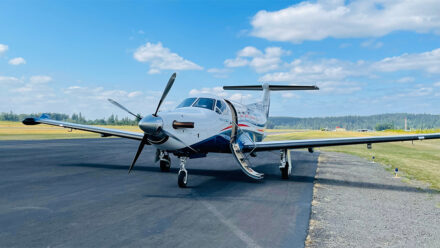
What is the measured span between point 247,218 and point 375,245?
292 centimetres

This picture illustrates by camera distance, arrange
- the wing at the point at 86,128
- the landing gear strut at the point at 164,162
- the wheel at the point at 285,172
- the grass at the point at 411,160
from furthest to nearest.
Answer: the wing at the point at 86,128 → the grass at the point at 411,160 → the landing gear strut at the point at 164,162 → the wheel at the point at 285,172

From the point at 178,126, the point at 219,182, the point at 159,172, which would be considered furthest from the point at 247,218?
the point at 159,172

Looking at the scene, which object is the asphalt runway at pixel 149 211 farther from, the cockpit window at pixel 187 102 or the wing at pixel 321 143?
the cockpit window at pixel 187 102

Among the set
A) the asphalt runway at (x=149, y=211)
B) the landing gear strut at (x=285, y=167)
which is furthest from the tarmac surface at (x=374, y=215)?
the landing gear strut at (x=285, y=167)

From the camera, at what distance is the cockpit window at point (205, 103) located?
13.2m

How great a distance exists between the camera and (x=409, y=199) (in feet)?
35.2

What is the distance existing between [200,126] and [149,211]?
14.9 feet

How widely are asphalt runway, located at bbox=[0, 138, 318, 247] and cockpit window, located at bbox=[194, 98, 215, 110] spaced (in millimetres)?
3177

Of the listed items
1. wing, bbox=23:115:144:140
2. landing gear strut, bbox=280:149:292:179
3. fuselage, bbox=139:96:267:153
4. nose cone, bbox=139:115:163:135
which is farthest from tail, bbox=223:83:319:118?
nose cone, bbox=139:115:163:135

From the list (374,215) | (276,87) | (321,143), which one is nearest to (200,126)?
(321,143)

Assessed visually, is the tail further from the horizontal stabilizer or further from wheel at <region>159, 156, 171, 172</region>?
wheel at <region>159, 156, 171, 172</region>

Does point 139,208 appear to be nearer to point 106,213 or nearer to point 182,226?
point 106,213

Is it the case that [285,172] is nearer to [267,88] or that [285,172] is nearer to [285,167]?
[285,167]

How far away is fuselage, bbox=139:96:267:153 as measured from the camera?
10.9 meters
